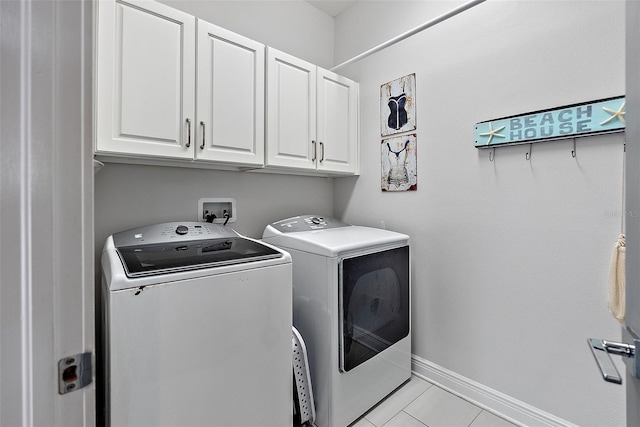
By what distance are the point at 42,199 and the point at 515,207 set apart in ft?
6.25

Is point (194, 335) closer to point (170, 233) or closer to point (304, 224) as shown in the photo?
point (170, 233)

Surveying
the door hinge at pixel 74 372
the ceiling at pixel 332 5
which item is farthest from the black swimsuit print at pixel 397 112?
the door hinge at pixel 74 372

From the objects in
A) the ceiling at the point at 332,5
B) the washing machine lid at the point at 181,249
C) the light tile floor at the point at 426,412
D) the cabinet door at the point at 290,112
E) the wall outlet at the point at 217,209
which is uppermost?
the ceiling at the point at 332,5

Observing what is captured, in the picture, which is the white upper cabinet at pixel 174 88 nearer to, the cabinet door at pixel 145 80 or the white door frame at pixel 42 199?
the cabinet door at pixel 145 80

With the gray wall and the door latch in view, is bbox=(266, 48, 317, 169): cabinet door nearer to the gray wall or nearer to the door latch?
the gray wall

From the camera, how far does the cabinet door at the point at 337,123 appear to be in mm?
2133

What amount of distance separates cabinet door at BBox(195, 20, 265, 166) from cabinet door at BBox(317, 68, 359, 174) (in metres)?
0.49

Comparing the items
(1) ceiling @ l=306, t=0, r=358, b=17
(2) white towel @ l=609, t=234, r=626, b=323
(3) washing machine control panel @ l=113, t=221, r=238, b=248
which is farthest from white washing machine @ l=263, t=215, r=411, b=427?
(1) ceiling @ l=306, t=0, r=358, b=17

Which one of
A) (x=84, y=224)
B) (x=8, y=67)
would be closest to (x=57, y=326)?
(x=84, y=224)

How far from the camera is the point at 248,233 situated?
2.11m

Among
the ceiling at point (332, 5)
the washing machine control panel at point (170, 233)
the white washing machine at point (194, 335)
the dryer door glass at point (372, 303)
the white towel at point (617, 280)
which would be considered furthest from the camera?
the ceiling at point (332, 5)

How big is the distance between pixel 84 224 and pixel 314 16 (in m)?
2.60

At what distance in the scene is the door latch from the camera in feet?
1.83

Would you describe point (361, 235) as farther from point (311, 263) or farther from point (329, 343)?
point (329, 343)
